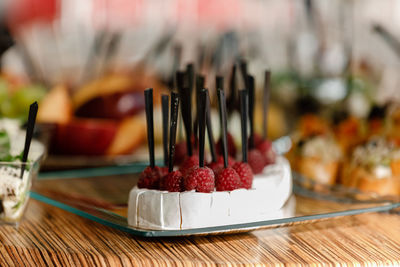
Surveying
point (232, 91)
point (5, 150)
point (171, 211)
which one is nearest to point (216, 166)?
point (171, 211)

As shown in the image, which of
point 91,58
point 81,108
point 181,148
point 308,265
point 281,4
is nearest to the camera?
point 308,265

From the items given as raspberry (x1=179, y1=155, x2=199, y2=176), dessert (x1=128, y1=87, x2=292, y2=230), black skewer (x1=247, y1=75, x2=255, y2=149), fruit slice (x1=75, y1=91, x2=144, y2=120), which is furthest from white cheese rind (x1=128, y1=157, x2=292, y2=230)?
fruit slice (x1=75, y1=91, x2=144, y2=120)

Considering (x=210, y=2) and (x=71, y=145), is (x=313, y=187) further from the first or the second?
(x=210, y=2)

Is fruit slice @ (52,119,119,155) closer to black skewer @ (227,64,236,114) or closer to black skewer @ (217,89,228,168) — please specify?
black skewer @ (227,64,236,114)

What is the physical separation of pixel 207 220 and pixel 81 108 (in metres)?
0.96

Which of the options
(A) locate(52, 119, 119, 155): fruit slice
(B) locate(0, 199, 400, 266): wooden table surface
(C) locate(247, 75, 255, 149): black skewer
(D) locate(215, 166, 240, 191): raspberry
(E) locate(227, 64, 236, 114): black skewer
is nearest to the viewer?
(B) locate(0, 199, 400, 266): wooden table surface

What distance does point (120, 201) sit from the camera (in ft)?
3.90

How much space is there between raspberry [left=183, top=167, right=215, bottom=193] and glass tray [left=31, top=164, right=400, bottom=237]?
0.23ft

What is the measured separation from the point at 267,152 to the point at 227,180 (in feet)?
0.94

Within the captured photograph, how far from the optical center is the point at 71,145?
1635 millimetres

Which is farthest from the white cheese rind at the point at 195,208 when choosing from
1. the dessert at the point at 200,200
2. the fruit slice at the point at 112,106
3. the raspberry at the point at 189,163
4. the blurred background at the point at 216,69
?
the fruit slice at the point at 112,106

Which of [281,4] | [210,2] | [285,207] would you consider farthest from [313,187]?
[210,2]

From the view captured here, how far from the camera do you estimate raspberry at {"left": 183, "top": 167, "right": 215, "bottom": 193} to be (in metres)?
0.95

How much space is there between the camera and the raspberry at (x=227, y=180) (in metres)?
Result: 0.98
